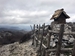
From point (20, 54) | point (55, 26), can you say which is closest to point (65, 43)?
point (55, 26)

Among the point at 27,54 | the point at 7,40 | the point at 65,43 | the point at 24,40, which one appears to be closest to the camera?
the point at 65,43

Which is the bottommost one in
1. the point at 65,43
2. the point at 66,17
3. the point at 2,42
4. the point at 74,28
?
the point at 2,42

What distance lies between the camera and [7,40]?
1137 inches

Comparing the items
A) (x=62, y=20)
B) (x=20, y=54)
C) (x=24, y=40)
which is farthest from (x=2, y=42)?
(x=62, y=20)

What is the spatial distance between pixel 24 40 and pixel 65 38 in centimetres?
1190

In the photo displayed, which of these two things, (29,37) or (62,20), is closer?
(62,20)

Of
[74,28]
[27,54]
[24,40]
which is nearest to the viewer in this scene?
[74,28]

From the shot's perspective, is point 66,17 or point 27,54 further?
point 66,17

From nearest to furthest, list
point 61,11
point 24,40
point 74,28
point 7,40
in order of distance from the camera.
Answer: point 74,28 → point 61,11 → point 24,40 → point 7,40

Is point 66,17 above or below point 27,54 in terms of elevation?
above

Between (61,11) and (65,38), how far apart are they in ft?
13.4

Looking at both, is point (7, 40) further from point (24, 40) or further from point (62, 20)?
point (62, 20)

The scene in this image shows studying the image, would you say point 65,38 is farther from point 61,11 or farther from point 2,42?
point 2,42

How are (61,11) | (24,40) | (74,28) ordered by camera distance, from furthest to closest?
1. (24,40)
2. (61,11)
3. (74,28)
